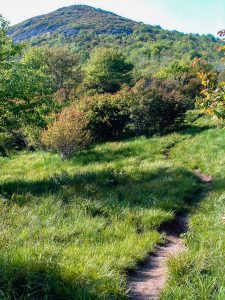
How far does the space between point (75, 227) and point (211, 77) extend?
3750 mm

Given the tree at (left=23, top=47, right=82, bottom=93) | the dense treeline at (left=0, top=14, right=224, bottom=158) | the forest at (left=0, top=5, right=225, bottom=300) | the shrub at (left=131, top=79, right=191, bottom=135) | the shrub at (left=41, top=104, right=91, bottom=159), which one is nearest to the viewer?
the forest at (left=0, top=5, right=225, bottom=300)

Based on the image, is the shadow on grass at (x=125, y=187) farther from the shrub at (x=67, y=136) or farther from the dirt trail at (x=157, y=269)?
the shrub at (x=67, y=136)

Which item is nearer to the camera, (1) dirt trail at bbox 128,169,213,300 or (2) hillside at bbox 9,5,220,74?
(1) dirt trail at bbox 128,169,213,300

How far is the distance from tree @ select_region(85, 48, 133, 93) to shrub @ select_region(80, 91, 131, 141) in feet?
60.3

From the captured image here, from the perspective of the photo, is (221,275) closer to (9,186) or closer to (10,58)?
(9,186)

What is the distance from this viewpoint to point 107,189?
10.4 m

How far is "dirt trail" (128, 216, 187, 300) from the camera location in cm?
507

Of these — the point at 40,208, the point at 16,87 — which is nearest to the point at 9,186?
the point at 16,87

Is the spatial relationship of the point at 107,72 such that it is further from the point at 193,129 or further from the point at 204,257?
the point at 204,257

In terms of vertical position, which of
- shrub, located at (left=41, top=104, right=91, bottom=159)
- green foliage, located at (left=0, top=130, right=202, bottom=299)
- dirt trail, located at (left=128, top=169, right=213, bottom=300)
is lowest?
dirt trail, located at (left=128, top=169, right=213, bottom=300)

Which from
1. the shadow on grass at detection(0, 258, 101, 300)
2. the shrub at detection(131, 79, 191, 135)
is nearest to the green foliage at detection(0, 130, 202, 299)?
the shadow on grass at detection(0, 258, 101, 300)

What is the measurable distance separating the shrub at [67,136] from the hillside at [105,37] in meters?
73.3

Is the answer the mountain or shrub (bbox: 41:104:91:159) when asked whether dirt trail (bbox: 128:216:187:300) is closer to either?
shrub (bbox: 41:104:91:159)

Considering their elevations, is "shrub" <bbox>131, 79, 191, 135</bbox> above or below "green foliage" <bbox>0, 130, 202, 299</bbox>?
above
